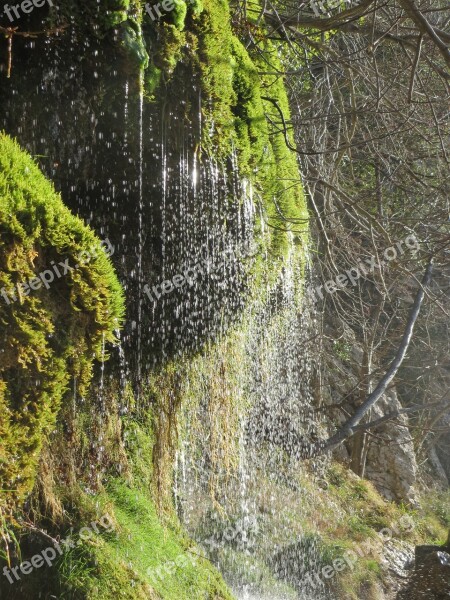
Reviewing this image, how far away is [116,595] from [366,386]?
6.29 metres

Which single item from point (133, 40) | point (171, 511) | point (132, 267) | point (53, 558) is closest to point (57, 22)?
point (133, 40)

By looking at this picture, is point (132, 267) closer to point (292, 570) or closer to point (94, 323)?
point (94, 323)

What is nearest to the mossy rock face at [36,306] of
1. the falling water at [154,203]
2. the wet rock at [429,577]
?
the falling water at [154,203]

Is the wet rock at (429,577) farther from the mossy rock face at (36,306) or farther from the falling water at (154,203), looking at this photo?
the mossy rock face at (36,306)

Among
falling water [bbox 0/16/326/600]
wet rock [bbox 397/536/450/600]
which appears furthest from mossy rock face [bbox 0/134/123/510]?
wet rock [bbox 397/536/450/600]

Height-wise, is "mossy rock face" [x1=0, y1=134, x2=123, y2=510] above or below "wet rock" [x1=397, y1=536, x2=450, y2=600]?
above

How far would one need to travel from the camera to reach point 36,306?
6.99ft

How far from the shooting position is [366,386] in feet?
29.4

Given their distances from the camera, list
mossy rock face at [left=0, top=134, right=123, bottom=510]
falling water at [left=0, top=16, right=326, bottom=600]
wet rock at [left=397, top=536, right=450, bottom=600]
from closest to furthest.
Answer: mossy rock face at [left=0, top=134, right=123, bottom=510] → falling water at [left=0, top=16, right=326, bottom=600] → wet rock at [left=397, top=536, right=450, bottom=600]

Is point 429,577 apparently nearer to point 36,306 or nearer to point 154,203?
point 154,203

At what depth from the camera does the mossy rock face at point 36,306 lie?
204cm

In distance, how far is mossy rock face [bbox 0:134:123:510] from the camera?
204 cm

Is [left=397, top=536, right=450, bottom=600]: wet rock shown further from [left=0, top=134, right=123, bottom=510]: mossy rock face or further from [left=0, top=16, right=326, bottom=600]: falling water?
[left=0, top=134, right=123, bottom=510]: mossy rock face

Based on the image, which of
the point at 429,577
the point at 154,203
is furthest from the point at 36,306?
the point at 429,577
